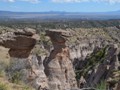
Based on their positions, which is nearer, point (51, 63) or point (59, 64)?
point (51, 63)

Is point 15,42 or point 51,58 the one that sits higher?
point 15,42

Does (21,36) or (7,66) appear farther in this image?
(21,36)

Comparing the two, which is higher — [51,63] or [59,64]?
[51,63]

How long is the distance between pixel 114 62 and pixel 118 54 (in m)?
3.83

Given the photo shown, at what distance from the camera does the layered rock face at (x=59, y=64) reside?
1497 inches

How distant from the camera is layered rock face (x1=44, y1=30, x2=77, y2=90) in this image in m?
38.0

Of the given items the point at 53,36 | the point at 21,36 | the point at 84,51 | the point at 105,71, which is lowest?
the point at 84,51

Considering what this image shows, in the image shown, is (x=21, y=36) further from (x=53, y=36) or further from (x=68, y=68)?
(x=68, y=68)

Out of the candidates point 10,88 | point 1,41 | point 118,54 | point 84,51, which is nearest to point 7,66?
point 10,88

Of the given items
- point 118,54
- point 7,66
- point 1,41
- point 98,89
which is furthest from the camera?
point 118,54

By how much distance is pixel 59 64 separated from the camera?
40156mm

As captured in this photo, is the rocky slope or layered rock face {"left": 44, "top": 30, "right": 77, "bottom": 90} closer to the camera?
the rocky slope

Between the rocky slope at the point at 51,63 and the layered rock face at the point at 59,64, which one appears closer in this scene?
the rocky slope at the point at 51,63

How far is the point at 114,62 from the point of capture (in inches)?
1710
